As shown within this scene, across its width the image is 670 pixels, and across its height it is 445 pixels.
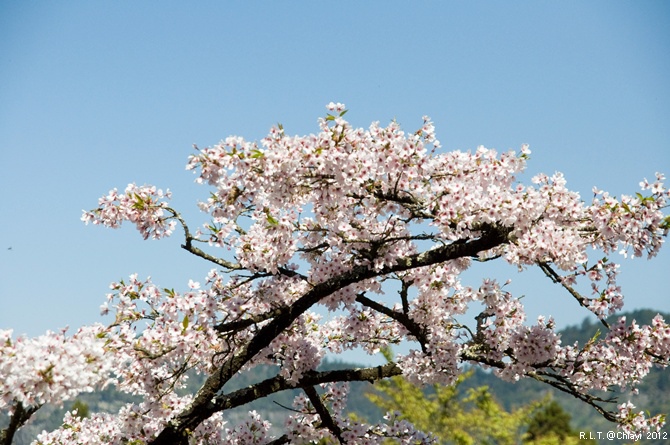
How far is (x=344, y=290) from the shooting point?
7340 mm

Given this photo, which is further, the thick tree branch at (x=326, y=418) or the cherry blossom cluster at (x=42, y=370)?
the thick tree branch at (x=326, y=418)

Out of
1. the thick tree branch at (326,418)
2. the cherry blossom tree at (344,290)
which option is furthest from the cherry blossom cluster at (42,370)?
the thick tree branch at (326,418)

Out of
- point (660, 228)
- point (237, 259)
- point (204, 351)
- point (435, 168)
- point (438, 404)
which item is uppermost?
point (438, 404)

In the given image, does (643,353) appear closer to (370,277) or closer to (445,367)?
(445,367)

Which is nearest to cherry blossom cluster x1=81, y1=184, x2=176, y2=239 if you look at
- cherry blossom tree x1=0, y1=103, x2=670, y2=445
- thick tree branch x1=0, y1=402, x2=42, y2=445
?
cherry blossom tree x1=0, y1=103, x2=670, y2=445

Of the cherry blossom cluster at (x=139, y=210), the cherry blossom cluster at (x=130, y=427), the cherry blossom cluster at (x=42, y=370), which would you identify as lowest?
the cherry blossom cluster at (x=42, y=370)

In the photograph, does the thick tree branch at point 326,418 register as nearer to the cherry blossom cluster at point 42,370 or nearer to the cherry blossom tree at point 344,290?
the cherry blossom tree at point 344,290

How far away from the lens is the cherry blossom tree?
582 cm

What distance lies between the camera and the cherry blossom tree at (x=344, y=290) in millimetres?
5820

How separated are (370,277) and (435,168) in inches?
57.3

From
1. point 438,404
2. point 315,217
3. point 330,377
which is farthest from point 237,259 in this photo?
point 438,404

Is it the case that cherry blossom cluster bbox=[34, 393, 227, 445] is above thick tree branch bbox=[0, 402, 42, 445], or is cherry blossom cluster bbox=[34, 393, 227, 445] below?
above

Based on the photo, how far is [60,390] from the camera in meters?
4.77

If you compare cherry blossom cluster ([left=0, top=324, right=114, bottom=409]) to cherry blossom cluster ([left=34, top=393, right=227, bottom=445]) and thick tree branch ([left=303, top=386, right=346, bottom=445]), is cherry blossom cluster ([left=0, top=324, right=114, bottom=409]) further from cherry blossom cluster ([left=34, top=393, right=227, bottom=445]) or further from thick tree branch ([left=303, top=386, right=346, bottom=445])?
thick tree branch ([left=303, top=386, right=346, bottom=445])
